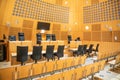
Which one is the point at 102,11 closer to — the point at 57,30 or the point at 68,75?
the point at 57,30

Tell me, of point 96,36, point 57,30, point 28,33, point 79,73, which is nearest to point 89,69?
point 79,73

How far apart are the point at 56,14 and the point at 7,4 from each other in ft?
16.6

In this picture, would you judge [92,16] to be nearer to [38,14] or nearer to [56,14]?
[56,14]

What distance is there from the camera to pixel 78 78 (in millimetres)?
3926

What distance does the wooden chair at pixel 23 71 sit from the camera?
11.7 feet

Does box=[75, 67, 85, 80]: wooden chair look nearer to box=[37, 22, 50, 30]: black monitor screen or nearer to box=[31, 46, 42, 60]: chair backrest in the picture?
box=[31, 46, 42, 60]: chair backrest

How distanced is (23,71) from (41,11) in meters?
9.59

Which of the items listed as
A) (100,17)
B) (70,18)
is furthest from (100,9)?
(70,18)

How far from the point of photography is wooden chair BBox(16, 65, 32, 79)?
356 centimetres

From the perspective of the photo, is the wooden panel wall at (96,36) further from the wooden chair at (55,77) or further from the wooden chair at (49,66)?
the wooden chair at (55,77)

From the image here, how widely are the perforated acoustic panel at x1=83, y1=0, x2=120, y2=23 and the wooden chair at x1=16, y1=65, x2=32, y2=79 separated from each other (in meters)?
10.1

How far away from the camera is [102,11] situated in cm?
1245

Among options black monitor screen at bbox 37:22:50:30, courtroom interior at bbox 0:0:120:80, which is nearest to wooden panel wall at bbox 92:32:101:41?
courtroom interior at bbox 0:0:120:80

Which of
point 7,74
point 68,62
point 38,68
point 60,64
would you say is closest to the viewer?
point 7,74
